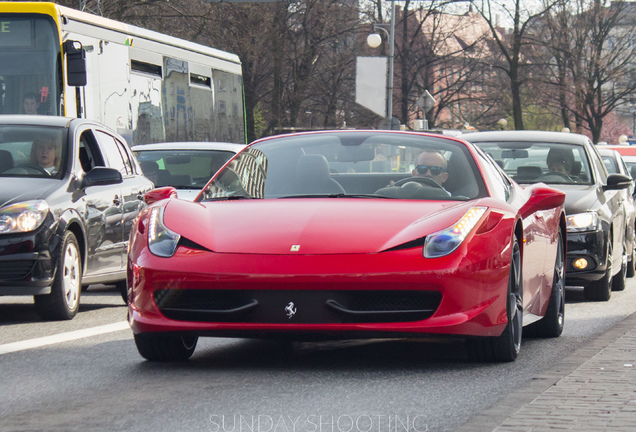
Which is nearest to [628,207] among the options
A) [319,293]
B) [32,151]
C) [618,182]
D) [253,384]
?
[618,182]

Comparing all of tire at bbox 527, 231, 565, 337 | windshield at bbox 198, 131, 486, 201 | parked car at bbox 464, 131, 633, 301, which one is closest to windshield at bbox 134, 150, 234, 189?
parked car at bbox 464, 131, 633, 301

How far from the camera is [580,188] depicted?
11.7m

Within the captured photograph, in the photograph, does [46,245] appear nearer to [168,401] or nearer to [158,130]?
[168,401]

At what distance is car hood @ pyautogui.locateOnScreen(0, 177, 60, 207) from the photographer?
28.9ft

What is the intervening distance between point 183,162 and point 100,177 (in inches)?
193

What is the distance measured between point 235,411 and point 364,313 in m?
1.11

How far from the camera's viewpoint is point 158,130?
1941cm

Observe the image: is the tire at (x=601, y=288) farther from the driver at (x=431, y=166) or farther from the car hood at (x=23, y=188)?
the car hood at (x=23, y=188)

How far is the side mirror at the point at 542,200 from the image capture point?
708cm

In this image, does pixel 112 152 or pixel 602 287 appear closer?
pixel 112 152

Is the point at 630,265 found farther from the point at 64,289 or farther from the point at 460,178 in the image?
the point at 460,178

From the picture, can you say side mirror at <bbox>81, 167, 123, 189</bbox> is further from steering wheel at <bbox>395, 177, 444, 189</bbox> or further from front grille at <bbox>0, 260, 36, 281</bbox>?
steering wheel at <bbox>395, 177, 444, 189</bbox>

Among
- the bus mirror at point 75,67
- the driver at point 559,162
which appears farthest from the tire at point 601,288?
the bus mirror at point 75,67

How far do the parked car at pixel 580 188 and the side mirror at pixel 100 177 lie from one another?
13.4 ft
